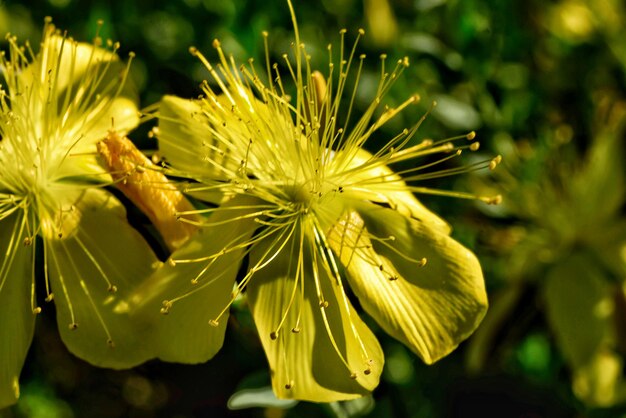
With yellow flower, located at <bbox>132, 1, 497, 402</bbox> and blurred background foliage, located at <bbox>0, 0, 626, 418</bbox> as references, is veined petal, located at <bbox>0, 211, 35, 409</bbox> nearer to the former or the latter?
yellow flower, located at <bbox>132, 1, 497, 402</bbox>

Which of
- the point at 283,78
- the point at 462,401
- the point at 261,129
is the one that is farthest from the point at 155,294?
the point at 462,401

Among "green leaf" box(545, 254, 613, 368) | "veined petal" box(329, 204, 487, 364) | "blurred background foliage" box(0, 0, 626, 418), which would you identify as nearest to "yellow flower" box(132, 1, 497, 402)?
"veined petal" box(329, 204, 487, 364)

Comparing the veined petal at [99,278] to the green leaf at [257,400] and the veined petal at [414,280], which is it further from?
the veined petal at [414,280]

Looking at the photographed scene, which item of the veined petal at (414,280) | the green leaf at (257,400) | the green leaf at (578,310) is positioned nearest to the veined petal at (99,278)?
the green leaf at (257,400)

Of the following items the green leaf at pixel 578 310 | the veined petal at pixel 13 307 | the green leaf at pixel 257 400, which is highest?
the veined petal at pixel 13 307

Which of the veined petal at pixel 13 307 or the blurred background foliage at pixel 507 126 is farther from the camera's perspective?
the blurred background foliage at pixel 507 126

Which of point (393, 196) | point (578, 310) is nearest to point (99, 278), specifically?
point (393, 196)

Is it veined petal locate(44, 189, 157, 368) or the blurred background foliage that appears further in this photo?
the blurred background foliage
